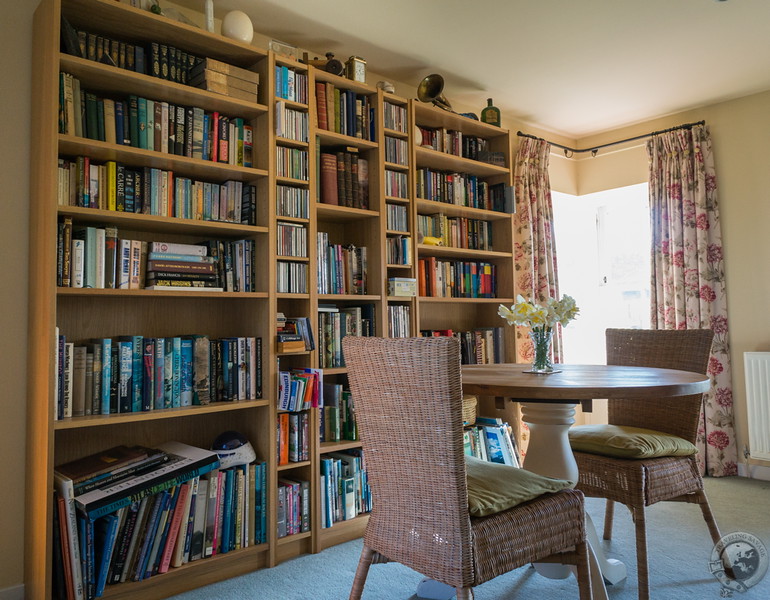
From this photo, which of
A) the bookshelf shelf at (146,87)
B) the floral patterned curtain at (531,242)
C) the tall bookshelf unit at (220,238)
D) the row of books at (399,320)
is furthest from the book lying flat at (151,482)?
the floral patterned curtain at (531,242)

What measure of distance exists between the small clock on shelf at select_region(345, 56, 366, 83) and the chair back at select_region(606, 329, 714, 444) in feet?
6.31

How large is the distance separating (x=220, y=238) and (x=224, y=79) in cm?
71

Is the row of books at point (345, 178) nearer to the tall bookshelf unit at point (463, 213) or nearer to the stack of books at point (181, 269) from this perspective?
the tall bookshelf unit at point (463, 213)

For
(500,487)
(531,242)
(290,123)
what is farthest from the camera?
(531,242)

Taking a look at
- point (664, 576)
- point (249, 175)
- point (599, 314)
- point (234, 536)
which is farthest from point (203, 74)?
point (599, 314)

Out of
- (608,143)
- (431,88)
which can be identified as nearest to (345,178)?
(431,88)

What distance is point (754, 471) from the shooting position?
3832 millimetres

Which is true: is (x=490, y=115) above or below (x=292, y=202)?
above

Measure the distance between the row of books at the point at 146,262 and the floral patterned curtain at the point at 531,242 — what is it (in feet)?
7.48

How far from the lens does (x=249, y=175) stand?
2564 mm

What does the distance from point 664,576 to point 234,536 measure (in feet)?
5.85

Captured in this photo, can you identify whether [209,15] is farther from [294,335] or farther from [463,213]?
[463,213]

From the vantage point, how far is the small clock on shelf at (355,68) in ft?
9.90

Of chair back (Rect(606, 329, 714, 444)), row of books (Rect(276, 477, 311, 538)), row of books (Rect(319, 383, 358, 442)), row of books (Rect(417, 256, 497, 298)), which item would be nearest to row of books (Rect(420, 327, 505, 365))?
row of books (Rect(417, 256, 497, 298))
